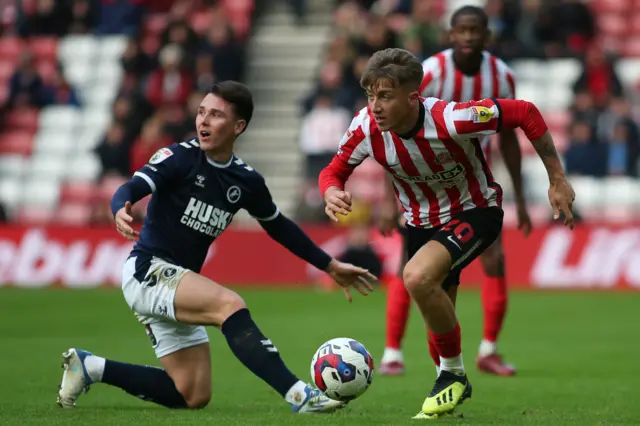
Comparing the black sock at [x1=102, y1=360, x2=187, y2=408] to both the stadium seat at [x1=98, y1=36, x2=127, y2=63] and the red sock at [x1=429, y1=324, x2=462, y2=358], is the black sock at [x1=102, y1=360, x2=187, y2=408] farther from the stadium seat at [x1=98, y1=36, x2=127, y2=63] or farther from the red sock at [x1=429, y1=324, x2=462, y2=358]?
the stadium seat at [x1=98, y1=36, x2=127, y2=63]

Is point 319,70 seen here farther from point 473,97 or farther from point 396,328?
point 396,328

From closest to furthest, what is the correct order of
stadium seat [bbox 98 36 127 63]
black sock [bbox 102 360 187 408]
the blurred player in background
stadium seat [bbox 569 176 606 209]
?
black sock [bbox 102 360 187 408] < the blurred player in background < stadium seat [bbox 569 176 606 209] < stadium seat [bbox 98 36 127 63]

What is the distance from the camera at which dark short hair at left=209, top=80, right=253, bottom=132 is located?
6.67 meters

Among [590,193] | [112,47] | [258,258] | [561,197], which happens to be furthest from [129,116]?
[561,197]

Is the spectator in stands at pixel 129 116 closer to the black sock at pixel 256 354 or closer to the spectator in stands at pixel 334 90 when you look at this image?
the spectator in stands at pixel 334 90

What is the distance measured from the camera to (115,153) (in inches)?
725

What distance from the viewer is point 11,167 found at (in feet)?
65.1

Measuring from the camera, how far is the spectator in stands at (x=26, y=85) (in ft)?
66.7

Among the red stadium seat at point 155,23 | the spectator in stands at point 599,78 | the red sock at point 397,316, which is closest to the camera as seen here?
the red sock at point 397,316

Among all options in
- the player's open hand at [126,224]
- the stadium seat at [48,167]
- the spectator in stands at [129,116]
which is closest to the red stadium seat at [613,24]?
the spectator in stands at [129,116]

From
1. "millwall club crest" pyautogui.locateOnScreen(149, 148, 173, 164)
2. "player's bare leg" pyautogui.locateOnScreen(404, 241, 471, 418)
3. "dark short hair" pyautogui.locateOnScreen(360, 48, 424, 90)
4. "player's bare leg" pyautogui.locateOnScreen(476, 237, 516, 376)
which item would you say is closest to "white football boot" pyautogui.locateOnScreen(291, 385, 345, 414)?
"player's bare leg" pyautogui.locateOnScreen(404, 241, 471, 418)

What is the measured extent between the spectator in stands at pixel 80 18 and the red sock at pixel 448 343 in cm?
1668

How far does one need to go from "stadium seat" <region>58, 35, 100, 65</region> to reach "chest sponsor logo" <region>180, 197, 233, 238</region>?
50.5ft

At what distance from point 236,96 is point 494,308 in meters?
2.92
